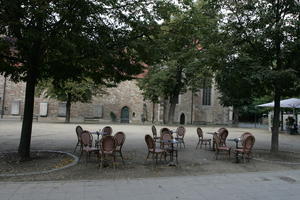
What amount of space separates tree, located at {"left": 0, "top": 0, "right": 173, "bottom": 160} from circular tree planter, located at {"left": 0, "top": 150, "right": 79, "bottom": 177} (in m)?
0.48

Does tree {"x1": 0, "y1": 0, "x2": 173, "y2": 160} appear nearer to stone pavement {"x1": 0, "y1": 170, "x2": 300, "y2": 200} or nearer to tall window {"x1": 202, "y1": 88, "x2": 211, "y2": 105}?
stone pavement {"x1": 0, "y1": 170, "x2": 300, "y2": 200}

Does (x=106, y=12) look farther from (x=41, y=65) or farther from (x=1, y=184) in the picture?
(x=1, y=184)

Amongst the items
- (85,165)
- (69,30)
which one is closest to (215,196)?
(85,165)

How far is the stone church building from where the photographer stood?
33438 millimetres

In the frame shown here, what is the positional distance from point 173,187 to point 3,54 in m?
6.12

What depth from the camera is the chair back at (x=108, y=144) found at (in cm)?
726

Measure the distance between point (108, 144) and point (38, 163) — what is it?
7.48 ft

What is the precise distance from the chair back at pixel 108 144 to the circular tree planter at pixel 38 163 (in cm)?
114

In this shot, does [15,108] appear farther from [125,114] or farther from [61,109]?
[125,114]

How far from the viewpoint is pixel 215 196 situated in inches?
201

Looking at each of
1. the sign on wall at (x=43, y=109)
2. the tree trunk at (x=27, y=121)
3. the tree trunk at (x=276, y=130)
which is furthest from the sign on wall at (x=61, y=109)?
the tree trunk at (x=276, y=130)

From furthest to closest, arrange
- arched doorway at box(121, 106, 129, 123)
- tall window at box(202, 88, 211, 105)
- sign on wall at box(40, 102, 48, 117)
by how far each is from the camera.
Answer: tall window at box(202, 88, 211, 105) → arched doorway at box(121, 106, 129, 123) → sign on wall at box(40, 102, 48, 117)

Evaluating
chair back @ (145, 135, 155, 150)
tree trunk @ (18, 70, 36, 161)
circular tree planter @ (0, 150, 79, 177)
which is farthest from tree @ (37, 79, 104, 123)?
chair back @ (145, 135, 155, 150)

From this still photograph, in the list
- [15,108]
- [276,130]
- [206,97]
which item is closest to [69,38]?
[276,130]
